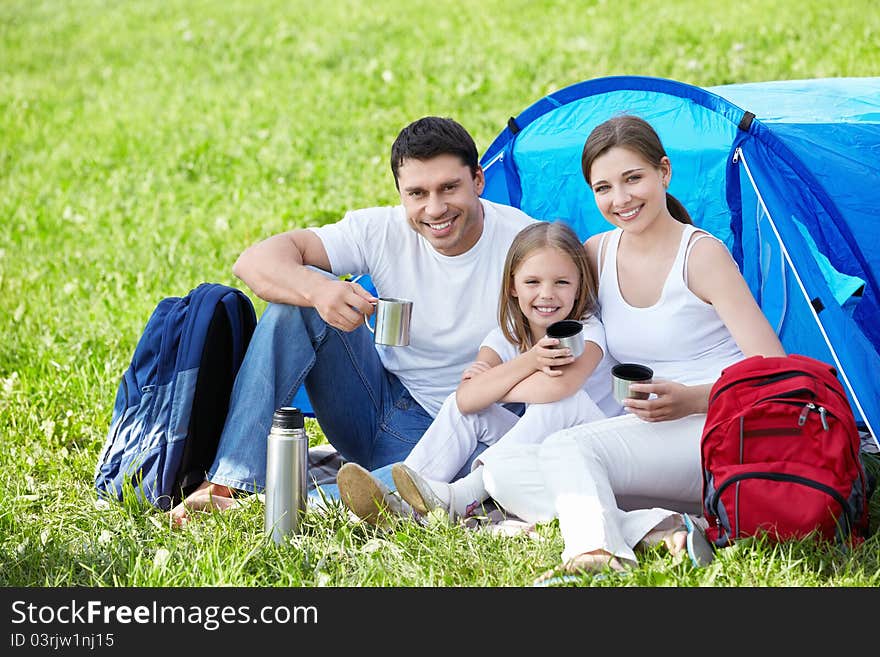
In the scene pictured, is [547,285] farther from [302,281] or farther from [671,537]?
[671,537]

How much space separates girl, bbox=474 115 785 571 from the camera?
2.83 m

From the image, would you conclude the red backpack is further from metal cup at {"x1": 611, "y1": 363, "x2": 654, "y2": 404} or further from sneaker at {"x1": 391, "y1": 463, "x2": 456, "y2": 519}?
sneaker at {"x1": 391, "y1": 463, "x2": 456, "y2": 519}

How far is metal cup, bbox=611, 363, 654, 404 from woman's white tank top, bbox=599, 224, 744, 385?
22 cm

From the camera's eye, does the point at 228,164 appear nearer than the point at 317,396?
No

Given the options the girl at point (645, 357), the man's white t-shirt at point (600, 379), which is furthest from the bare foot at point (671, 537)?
the man's white t-shirt at point (600, 379)

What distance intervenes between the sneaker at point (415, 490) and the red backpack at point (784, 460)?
0.73m

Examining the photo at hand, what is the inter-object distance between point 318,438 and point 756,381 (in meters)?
1.84

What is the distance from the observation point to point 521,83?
786cm

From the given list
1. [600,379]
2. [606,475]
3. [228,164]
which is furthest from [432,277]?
[228,164]

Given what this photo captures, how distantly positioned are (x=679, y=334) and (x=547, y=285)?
410mm

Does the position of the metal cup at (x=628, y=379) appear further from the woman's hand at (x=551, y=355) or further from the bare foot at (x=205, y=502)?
the bare foot at (x=205, y=502)

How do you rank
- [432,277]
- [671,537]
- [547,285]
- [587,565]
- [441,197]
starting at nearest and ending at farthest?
[587,565] → [671,537] → [547,285] → [441,197] → [432,277]

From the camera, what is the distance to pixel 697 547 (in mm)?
2688
